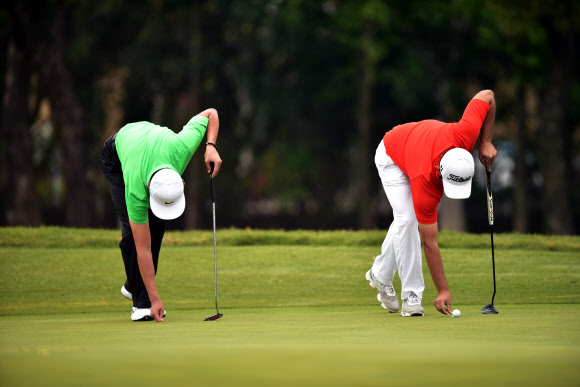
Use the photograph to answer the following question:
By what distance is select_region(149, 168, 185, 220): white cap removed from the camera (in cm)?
701

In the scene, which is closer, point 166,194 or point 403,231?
point 166,194

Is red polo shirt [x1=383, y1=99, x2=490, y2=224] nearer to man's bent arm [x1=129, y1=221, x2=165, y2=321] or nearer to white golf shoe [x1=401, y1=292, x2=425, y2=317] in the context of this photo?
white golf shoe [x1=401, y1=292, x2=425, y2=317]

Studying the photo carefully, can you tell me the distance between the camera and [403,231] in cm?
780

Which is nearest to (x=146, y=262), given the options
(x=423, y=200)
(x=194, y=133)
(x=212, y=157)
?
(x=212, y=157)

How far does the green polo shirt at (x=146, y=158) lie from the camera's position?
729 cm

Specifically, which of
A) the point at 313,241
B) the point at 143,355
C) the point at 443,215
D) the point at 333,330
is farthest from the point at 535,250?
the point at 443,215

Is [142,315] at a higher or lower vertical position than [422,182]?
lower

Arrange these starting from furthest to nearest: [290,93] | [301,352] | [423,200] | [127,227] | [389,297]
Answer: [290,93], [389,297], [127,227], [423,200], [301,352]

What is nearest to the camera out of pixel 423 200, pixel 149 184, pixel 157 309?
pixel 149 184

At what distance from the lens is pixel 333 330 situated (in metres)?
6.14

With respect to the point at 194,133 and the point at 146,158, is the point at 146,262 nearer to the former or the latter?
the point at 146,158

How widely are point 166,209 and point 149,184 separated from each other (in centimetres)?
22

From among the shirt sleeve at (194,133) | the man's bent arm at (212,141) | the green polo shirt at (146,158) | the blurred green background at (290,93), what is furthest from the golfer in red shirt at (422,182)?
the blurred green background at (290,93)

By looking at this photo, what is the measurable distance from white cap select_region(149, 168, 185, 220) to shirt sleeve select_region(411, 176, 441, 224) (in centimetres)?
173
